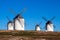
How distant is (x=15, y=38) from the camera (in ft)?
179

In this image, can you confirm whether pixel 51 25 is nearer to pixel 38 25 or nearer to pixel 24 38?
pixel 38 25

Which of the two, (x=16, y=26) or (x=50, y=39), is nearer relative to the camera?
(x=50, y=39)

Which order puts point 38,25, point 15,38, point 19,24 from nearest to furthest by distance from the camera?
point 15,38
point 19,24
point 38,25

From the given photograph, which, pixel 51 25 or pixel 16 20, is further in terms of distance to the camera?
pixel 51 25

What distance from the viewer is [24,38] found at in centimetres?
5531

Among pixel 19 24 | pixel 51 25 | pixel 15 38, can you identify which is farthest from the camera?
pixel 51 25

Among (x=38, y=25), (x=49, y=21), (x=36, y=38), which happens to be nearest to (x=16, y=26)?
(x=49, y=21)

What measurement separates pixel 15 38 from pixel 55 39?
9.99 m

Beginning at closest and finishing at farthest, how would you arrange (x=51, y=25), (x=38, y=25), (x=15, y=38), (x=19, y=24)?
(x=15, y=38)
(x=19, y=24)
(x=51, y=25)
(x=38, y=25)

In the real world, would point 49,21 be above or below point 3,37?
above

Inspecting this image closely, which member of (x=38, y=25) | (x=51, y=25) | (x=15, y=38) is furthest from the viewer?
(x=38, y=25)

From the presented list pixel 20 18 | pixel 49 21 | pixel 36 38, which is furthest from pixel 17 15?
pixel 36 38

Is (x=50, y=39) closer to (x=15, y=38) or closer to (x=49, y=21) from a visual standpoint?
(x=15, y=38)

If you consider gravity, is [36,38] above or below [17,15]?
below
